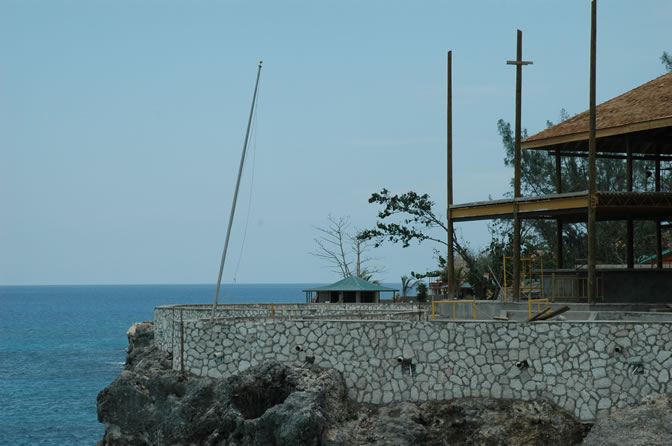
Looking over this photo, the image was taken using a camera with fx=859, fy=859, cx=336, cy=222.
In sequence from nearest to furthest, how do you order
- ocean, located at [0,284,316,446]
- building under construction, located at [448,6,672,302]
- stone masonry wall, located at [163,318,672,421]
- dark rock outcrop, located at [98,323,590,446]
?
stone masonry wall, located at [163,318,672,421] → dark rock outcrop, located at [98,323,590,446] → building under construction, located at [448,6,672,302] → ocean, located at [0,284,316,446]

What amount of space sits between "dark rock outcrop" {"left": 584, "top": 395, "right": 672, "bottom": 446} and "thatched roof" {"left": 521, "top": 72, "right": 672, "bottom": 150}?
10.3m

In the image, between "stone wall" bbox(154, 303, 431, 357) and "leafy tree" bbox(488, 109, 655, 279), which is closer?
"stone wall" bbox(154, 303, 431, 357)

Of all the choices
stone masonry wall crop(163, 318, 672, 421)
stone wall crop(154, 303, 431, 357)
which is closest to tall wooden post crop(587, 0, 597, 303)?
stone masonry wall crop(163, 318, 672, 421)

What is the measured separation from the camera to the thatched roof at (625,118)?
2753 centimetres

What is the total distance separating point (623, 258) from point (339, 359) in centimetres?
3493

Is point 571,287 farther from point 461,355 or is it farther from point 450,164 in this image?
point 461,355

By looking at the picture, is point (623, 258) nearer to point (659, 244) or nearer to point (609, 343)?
point (659, 244)

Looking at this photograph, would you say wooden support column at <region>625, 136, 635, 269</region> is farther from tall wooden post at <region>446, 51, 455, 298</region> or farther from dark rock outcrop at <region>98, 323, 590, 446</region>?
dark rock outcrop at <region>98, 323, 590, 446</region>

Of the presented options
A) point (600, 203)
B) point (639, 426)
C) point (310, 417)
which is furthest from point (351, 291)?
point (639, 426)

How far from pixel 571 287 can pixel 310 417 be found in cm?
1162

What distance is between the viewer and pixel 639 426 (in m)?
19.8

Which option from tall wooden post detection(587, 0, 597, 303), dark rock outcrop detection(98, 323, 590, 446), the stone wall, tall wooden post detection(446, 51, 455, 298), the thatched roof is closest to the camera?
dark rock outcrop detection(98, 323, 590, 446)

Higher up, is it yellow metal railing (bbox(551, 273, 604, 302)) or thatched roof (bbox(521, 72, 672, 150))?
thatched roof (bbox(521, 72, 672, 150))

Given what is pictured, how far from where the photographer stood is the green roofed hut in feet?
163
